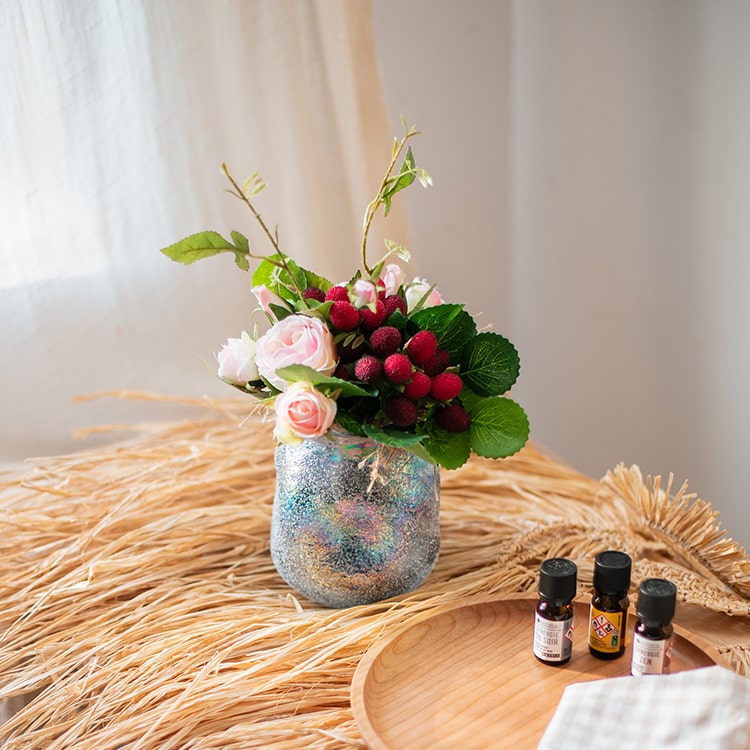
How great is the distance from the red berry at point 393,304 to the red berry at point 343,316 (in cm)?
5

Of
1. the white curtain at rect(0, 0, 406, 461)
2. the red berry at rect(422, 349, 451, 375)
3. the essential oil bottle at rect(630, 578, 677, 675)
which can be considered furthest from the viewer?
the white curtain at rect(0, 0, 406, 461)

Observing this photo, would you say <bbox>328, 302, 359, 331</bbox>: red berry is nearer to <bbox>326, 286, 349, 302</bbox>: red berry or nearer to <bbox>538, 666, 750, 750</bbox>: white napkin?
<bbox>326, 286, 349, 302</bbox>: red berry

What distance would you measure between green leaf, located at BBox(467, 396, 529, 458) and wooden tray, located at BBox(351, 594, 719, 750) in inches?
6.8

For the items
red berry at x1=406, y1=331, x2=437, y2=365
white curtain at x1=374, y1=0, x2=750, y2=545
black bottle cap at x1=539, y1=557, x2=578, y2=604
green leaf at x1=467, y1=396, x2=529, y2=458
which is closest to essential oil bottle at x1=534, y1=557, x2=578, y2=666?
black bottle cap at x1=539, y1=557, x2=578, y2=604

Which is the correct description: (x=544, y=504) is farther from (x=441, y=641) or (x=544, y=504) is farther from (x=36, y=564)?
(x=36, y=564)

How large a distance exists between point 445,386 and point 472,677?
Result: 10.1 inches

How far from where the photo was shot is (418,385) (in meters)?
0.77

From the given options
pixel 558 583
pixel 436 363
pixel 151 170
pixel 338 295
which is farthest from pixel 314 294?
pixel 151 170

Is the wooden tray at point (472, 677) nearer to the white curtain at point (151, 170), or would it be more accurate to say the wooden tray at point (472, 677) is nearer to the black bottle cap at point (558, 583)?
the black bottle cap at point (558, 583)

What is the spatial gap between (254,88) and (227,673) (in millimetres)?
843

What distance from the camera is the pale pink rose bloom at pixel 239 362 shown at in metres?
0.82

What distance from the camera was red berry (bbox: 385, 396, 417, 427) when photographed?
0.77 meters

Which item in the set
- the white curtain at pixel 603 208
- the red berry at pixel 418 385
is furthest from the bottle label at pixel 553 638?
the white curtain at pixel 603 208

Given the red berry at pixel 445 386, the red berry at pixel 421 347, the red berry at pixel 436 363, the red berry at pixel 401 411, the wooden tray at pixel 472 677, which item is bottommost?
the wooden tray at pixel 472 677
